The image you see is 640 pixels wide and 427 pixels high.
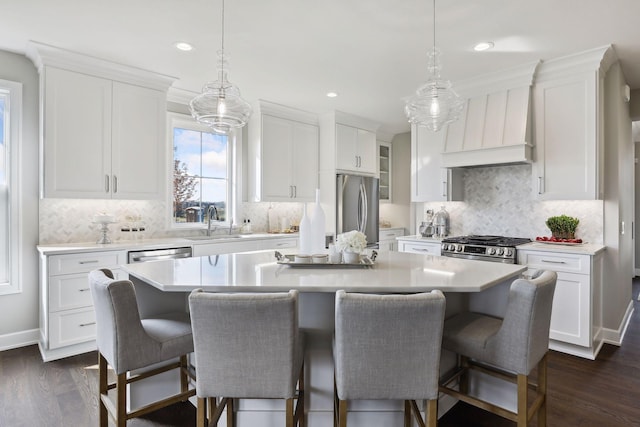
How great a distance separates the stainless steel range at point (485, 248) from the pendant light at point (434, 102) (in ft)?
5.08

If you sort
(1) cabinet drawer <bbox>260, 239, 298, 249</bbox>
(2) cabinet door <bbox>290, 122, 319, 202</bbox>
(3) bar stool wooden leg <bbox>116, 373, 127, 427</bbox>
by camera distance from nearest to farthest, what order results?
(3) bar stool wooden leg <bbox>116, 373, 127, 427</bbox>, (1) cabinet drawer <bbox>260, 239, 298, 249</bbox>, (2) cabinet door <bbox>290, 122, 319, 202</bbox>

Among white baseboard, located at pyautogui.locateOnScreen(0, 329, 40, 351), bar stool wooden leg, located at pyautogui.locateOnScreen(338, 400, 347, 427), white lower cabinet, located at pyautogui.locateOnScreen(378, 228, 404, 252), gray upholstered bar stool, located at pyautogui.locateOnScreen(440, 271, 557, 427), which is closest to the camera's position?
bar stool wooden leg, located at pyautogui.locateOnScreen(338, 400, 347, 427)

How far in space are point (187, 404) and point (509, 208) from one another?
3720mm

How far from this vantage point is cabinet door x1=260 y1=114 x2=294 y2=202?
15.7 feet

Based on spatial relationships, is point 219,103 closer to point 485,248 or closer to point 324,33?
point 324,33

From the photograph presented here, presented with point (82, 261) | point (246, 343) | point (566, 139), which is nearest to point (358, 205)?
point (566, 139)

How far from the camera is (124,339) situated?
66.3 inches

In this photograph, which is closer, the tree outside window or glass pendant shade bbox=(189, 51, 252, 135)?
glass pendant shade bbox=(189, 51, 252, 135)

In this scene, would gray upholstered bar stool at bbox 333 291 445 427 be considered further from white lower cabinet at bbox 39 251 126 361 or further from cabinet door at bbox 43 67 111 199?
cabinet door at bbox 43 67 111 199

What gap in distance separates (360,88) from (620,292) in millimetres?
3396

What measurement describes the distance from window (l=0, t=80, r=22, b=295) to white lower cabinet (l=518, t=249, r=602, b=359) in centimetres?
466

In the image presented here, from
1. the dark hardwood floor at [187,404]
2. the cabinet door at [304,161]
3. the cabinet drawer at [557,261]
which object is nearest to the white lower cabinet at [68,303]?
the dark hardwood floor at [187,404]

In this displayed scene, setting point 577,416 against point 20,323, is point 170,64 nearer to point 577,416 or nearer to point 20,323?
point 20,323

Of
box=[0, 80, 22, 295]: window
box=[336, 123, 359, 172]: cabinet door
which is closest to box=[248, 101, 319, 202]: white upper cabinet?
box=[336, 123, 359, 172]: cabinet door
